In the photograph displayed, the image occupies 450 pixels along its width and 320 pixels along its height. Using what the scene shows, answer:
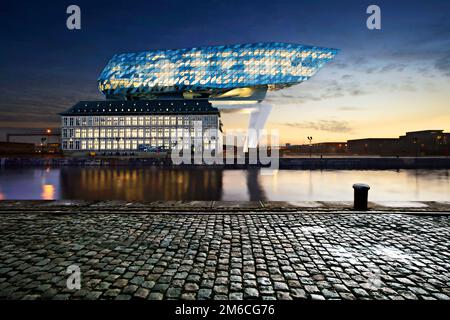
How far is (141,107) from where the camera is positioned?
318ft

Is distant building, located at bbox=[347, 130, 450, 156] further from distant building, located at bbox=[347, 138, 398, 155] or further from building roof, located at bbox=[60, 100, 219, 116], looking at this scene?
building roof, located at bbox=[60, 100, 219, 116]

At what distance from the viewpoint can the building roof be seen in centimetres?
9450

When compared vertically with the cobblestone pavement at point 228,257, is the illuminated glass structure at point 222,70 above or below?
above

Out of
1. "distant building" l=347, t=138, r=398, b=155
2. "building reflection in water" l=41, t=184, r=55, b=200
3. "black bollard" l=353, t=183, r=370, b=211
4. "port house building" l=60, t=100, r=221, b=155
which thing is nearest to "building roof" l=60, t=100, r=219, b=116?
"port house building" l=60, t=100, r=221, b=155

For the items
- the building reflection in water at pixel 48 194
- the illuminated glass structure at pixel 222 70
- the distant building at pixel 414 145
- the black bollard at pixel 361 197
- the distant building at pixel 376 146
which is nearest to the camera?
the black bollard at pixel 361 197

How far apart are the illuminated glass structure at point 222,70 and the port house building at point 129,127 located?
6716mm

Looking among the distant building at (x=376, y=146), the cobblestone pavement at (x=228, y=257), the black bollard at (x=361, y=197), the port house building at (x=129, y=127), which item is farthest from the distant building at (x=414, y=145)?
the cobblestone pavement at (x=228, y=257)

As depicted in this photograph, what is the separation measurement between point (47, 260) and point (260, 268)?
4.27 meters

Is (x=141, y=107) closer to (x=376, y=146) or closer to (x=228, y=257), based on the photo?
(x=376, y=146)

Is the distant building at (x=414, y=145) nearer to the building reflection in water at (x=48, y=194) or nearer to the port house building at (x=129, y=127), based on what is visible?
the port house building at (x=129, y=127)

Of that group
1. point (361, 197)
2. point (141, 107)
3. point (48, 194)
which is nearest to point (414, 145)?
point (361, 197)

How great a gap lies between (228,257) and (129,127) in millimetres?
98224

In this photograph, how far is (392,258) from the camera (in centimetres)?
534

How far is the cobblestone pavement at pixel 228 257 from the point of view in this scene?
4070mm
